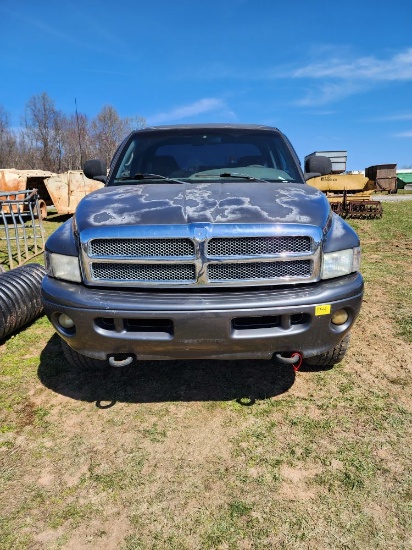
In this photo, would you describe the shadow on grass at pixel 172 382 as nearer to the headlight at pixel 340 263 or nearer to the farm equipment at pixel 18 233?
the headlight at pixel 340 263

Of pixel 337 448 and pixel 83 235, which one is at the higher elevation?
pixel 83 235

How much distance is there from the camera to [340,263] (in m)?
2.46

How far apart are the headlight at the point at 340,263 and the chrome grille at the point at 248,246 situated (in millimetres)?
230

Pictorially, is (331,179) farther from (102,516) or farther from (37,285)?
(102,516)

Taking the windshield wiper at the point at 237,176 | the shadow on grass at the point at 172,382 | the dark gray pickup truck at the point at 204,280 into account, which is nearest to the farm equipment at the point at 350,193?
the windshield wiper at the point at 237,176

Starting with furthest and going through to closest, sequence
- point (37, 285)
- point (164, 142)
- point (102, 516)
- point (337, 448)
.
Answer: point (37, 285), point (164, 142), point (337, 448), point (102, 516)

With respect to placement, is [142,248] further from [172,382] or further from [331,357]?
[331,357]

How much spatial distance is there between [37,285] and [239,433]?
3.15 m

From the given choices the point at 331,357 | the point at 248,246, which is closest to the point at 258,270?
the point at 248,246

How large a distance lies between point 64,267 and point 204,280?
0.89m

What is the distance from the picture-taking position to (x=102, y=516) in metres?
1.89

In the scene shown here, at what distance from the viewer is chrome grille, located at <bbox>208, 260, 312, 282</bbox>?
2344mm

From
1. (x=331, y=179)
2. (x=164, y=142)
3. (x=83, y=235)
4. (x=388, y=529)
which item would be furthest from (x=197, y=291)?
(x=331, y=179)

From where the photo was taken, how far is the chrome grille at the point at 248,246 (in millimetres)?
2309
